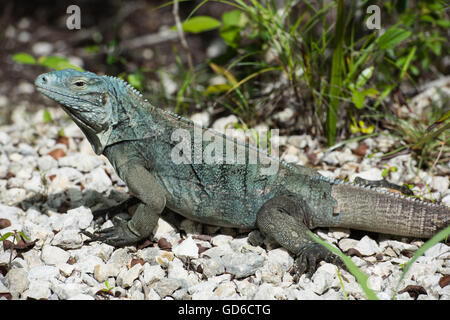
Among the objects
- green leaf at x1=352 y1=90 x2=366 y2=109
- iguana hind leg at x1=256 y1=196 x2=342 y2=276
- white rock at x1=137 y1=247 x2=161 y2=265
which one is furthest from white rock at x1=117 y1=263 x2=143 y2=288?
green leaf at x1=352 y1=90 x2=366 y2=109

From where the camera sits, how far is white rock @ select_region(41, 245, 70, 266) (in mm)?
3342

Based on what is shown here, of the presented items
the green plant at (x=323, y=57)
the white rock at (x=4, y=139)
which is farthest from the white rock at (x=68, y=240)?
the white rock at (x=4, y=139)

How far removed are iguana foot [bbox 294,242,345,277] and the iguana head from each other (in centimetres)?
157

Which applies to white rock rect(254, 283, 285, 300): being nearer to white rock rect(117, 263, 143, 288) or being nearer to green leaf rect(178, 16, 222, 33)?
white rock rect(117, 263, 143, 288)

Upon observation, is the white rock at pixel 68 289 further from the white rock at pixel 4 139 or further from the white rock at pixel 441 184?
the white rock at pixel 441 184

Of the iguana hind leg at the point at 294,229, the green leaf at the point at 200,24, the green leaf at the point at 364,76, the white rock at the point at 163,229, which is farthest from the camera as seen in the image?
the green leaf at the point at 200,24

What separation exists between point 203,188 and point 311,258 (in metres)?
0.98

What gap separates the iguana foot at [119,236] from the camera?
353cm

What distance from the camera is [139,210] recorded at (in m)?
3.53

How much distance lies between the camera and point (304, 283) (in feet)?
10.2

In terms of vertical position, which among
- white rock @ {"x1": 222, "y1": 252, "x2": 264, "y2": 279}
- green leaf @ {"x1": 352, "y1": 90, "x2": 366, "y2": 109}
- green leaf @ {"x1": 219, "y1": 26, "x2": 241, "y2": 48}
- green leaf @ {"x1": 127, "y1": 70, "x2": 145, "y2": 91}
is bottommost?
white rock @ {"x1": 222, "y1": 252, "x2": 264, "y2": 279}

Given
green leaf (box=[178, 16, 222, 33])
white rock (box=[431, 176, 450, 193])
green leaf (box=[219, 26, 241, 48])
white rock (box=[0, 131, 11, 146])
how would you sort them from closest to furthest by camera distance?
white rock (box=[431, 176, 450, 193]) → green leaf (box=[178, 16, 222, 33]) → green leaf (box=[219, 26, 241, 48]) → white rock (box=[0, 131, 11, 146])

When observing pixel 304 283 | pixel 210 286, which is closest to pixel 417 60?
pixel 304 283

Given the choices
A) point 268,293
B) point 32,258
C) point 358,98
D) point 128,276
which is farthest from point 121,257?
point 358,98
